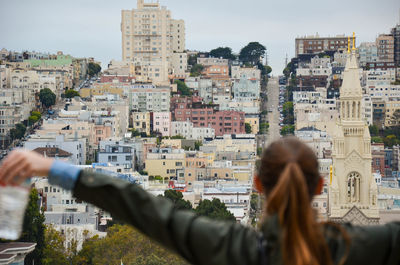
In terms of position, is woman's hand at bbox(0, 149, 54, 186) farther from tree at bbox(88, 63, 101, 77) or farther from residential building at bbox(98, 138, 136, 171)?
tree at bbox(88, 63, 101, 77)

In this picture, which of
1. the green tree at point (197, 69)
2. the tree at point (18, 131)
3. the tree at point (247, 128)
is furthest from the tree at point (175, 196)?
the green tree at point (197, 69)

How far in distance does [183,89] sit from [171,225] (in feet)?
295

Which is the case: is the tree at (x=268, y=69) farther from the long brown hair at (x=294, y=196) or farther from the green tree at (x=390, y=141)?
the long brown hair at (x=294, y=196)

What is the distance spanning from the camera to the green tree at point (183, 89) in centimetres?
9219

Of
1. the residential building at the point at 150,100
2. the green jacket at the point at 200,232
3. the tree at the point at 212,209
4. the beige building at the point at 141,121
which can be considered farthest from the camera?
the residential building at the point at 150,100

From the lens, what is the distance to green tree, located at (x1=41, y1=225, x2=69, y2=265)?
33.4 meters

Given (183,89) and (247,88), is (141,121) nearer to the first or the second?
(183,89)

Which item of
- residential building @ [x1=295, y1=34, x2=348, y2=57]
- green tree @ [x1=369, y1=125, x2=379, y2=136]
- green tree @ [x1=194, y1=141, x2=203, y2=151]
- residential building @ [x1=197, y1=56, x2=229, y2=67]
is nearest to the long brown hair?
green tree @ [x1=194, y1=141, x2=203, y2=151]

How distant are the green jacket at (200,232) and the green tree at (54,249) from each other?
2947cm

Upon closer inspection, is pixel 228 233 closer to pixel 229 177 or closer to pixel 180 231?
pixel 180 231

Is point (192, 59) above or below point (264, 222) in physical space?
above

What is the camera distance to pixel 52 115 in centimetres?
7806

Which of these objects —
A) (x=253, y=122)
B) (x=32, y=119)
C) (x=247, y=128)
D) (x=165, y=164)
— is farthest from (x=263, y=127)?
(x=165, y=164)

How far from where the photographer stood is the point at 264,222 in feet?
9.27
